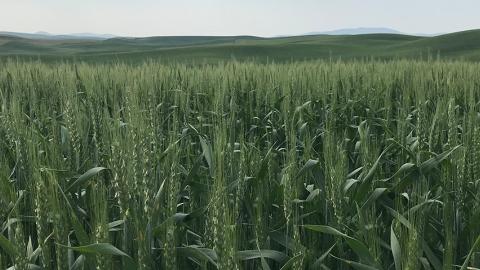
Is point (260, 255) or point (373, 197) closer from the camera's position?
point (260, 255)

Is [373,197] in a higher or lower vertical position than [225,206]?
lower

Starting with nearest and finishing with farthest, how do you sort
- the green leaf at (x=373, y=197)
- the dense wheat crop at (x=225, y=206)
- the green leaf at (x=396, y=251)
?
the dense wheat crop at (x=225, y=206)
the green leaf at (x=396, y=251)
the green leaf at (x=373, y=197)

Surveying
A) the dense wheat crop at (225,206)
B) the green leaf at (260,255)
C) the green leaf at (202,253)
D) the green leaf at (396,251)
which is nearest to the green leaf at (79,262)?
the dense wheat crop at (225,206)

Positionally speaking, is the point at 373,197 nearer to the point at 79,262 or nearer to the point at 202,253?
the point at 202,253

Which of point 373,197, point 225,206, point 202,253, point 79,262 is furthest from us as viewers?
point 373,197

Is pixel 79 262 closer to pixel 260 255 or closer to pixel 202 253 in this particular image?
pixel 202 253

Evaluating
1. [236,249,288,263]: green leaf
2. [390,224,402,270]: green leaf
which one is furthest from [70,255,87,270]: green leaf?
[390,224,402,270]: green leaf

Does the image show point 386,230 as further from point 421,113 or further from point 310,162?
point 421,113

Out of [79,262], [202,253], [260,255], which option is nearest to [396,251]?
[260,255]

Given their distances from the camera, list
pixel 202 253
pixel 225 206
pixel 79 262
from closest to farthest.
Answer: pixel 225 206
pixel 202 253
pixel 79 262

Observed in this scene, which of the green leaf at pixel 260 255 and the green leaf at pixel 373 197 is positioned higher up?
the green leaf at pixel 373 197

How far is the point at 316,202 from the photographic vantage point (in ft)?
5.46

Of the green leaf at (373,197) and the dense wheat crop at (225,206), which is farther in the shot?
the green leaf at (373,197)

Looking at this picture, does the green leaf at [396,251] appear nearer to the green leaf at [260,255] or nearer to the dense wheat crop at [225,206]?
the dense wheat crop at [225,206]
